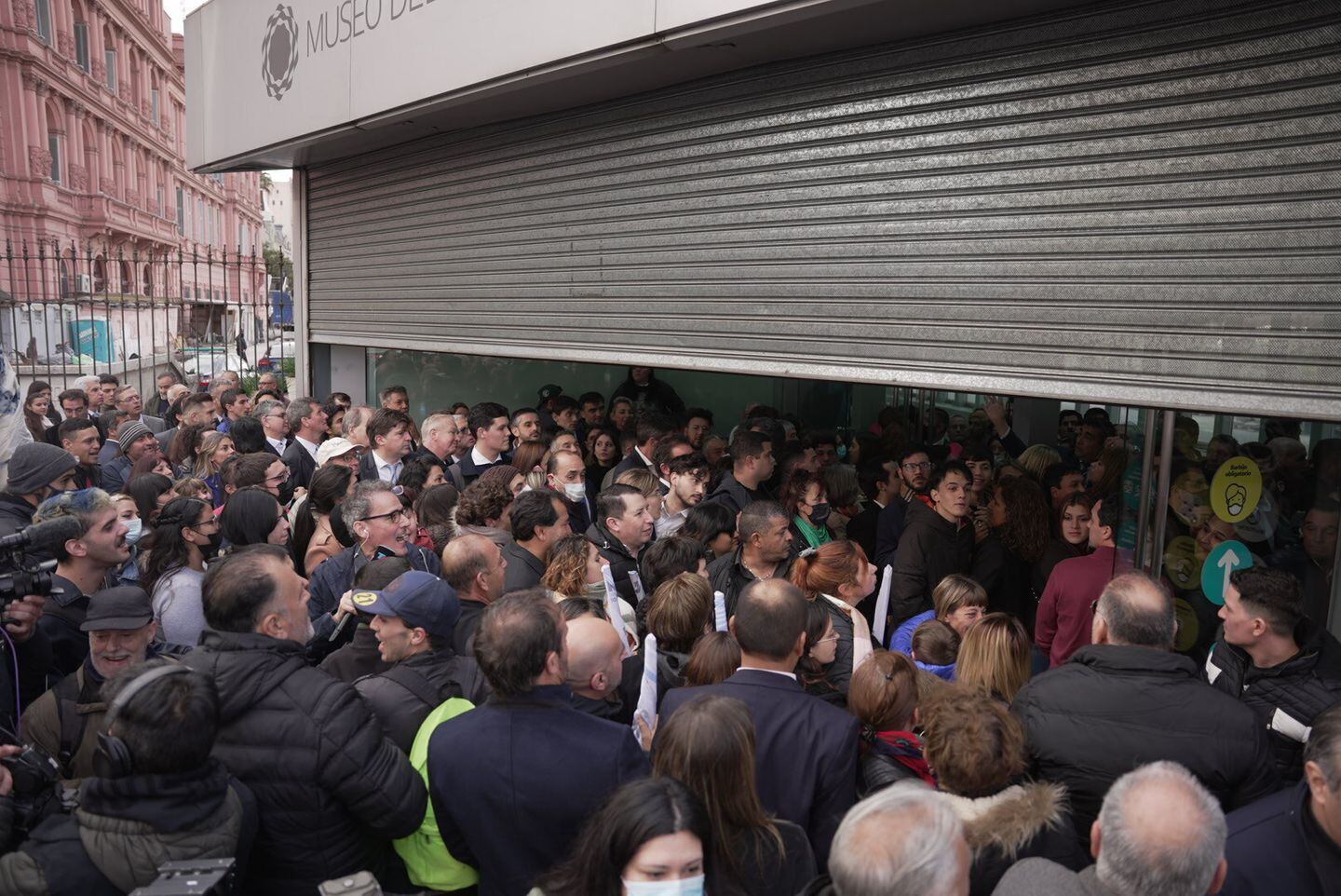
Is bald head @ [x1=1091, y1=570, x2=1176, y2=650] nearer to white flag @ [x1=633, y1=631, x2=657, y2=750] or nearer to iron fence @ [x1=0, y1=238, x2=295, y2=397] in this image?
white flag @ [x1=633, y1=631, x2=657, y2=750]

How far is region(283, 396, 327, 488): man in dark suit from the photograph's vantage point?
7.44 m

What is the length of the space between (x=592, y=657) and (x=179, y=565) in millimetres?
2383

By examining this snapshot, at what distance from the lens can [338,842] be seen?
2.73 meters

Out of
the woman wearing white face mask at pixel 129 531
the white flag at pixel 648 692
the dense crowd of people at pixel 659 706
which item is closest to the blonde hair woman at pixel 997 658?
the dense crowd of people at pixel 659 706

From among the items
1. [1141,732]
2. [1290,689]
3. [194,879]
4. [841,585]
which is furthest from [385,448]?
[1290,689]

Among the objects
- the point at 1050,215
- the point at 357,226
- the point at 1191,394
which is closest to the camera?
the point at 1191,394

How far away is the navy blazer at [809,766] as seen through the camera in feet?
9.21

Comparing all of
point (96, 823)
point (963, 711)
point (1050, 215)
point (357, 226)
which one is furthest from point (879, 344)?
point (357, 226)

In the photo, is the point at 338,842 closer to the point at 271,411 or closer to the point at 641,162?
the point at 641,162

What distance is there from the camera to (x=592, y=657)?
10.3ft

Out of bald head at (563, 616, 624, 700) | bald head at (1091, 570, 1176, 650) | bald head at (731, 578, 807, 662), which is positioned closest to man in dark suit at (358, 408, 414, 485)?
bald head at (563, 616, 624, 700)

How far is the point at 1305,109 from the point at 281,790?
4070 mm

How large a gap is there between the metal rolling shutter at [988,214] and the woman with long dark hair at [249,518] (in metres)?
2.31

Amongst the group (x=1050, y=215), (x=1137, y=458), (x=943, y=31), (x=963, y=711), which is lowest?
(x=963, y=711)
